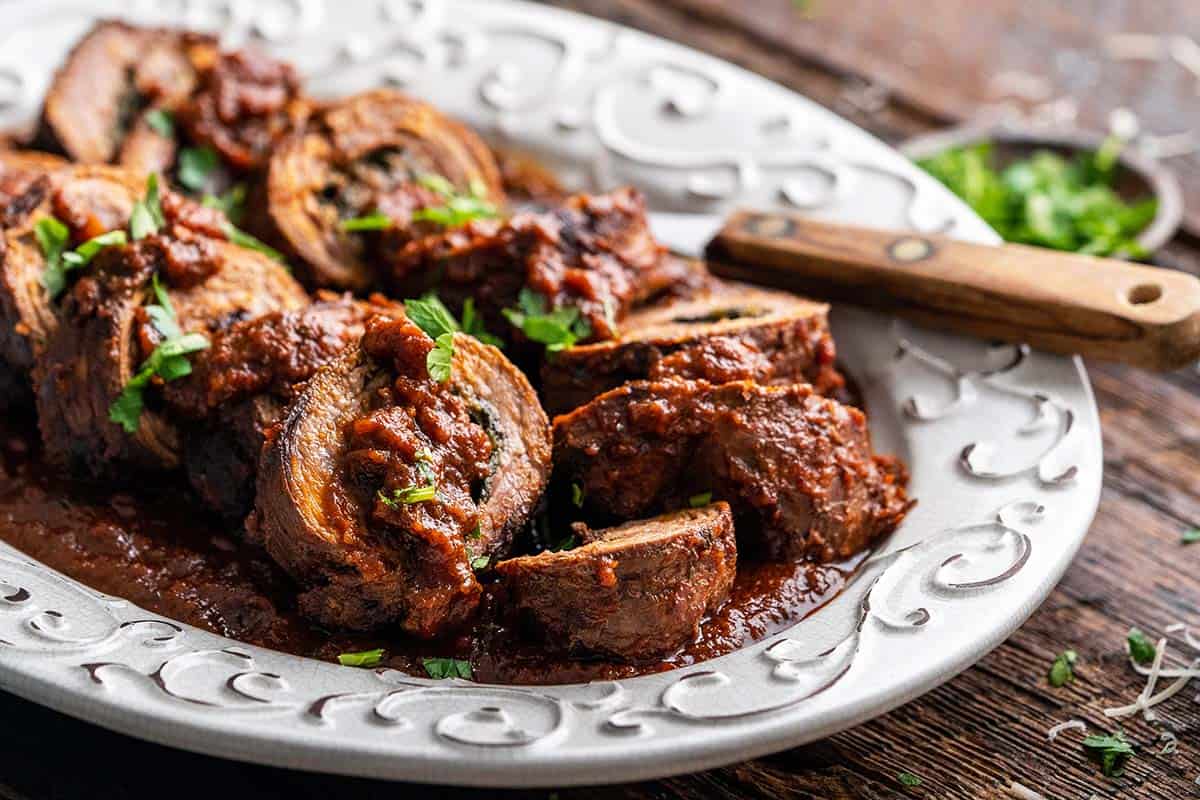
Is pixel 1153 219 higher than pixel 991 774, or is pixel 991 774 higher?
pixel 1153 219

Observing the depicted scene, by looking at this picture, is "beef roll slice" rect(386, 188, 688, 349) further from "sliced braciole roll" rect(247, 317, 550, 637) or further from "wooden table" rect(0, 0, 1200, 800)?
"wooden table" rect(0, 0, 1200, 800)

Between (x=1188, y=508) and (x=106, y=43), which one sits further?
(x=106, y=43)

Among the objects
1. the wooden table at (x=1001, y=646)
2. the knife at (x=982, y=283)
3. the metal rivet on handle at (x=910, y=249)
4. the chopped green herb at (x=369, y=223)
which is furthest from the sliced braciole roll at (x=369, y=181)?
the wooden table at (x=1001, y=646)

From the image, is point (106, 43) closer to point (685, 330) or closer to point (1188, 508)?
point (685, 330)

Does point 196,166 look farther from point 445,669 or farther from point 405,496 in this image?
point 445,669

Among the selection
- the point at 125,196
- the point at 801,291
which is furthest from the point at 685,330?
the point at 125,196

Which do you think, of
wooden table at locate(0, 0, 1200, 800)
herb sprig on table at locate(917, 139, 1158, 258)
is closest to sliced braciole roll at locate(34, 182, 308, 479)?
wooden table at locate(0, 0, 1200, 800)

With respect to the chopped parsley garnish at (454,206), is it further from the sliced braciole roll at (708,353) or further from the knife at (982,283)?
the knife at (982,283)
